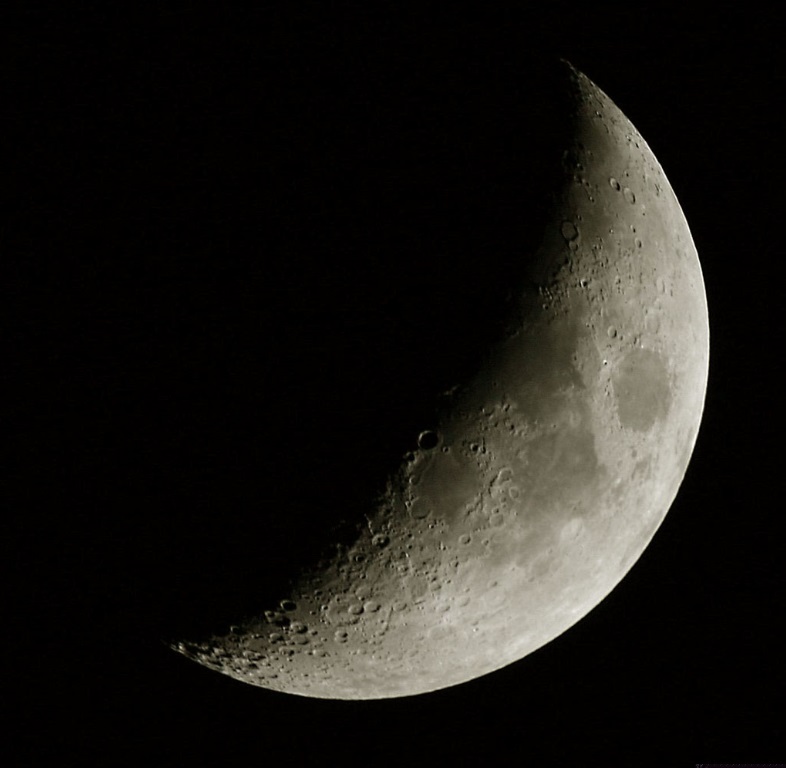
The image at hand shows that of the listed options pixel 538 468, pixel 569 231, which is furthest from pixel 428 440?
pixel 569 231

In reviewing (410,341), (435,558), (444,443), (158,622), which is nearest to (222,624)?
(158,622)

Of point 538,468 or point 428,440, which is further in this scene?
point 538,468

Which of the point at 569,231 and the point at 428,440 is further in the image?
the point at 569,231

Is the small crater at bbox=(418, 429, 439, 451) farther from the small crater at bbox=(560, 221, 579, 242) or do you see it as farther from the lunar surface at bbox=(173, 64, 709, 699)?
the small crater at bbox=(560, 221, 579, 242)

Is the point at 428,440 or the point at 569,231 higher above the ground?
the point at 569,231

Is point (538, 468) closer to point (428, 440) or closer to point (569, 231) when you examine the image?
point (428, 440)

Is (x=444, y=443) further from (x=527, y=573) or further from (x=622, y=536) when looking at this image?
(x=622, y=536)

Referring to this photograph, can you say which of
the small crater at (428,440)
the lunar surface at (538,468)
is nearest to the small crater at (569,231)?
the lunar surface at (538,468)

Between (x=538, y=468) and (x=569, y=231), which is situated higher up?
(x=569, y=231)

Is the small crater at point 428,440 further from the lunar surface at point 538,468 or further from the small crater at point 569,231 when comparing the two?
the small crater at point 569,231
